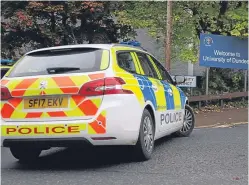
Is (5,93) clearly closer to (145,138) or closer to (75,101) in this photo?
(75,101)

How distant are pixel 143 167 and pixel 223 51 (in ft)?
34.0

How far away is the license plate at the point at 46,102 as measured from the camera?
18.9 ft

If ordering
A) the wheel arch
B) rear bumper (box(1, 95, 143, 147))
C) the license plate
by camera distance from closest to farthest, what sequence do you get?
rear bumper (box(1, 95, 143, 147)) < the license plate < the wheel arch

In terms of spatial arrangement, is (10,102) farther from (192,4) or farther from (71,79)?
(192,4)

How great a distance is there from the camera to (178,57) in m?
15.4

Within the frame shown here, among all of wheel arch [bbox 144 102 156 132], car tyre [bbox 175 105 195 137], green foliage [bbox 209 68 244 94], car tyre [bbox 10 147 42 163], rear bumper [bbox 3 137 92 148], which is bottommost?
green foliage [bbox 209 68 244 94]

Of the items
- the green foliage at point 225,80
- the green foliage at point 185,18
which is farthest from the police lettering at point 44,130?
the green foliage at point 225,80

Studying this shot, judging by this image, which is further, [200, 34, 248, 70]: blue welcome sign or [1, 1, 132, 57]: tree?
[200, 34, 248, 70]: blue welcome sign

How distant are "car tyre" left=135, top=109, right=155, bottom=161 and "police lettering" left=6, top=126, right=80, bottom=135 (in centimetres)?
92

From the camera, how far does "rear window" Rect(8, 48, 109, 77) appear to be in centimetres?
593

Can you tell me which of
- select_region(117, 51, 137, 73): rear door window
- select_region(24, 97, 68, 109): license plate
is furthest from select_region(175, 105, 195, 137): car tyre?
select_region(24, 97, 68, 109): license plate

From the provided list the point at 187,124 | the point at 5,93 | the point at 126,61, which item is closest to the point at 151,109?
the point at 126,61

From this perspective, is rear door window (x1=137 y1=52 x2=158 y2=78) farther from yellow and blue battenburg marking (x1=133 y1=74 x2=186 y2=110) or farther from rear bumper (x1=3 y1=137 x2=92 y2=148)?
rear bumper (x1=3 y1=137 x2=92 y2=148)

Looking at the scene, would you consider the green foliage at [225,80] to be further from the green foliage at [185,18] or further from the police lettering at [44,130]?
the police lettering at [44,130]
